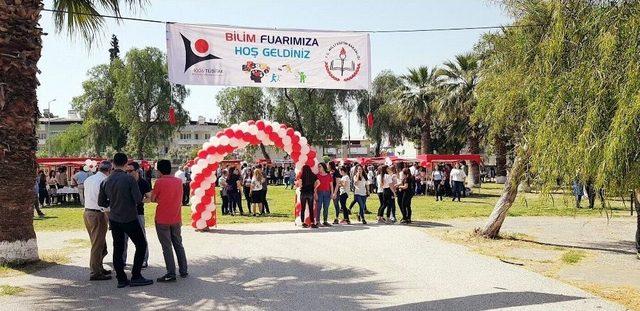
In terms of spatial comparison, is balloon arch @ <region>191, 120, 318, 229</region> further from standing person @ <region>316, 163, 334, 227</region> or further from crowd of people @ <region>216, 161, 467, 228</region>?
crowd of people @ <region>216, 161, 467, 228</region>

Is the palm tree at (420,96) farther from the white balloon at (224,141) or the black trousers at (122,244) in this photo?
the black trousers at (122,244)

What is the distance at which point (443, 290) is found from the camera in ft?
24.1

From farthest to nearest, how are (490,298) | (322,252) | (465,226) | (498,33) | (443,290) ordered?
(465,226) < (498,33) < (322,252) < (443,290) < (490,298)

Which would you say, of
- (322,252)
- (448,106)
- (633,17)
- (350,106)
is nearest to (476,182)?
(448,106)

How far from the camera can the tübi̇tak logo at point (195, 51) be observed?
40.5 feet

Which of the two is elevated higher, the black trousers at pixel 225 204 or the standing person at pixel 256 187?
the standing person at pixel 256 187

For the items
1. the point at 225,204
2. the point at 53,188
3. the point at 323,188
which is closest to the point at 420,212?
the point at 323,188

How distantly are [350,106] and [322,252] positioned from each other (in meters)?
41.8

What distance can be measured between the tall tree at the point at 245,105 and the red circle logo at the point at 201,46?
39.2 m

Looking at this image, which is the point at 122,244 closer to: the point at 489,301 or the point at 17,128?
the point at 17,128

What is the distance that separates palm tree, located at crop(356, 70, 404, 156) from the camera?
49656 millimetres

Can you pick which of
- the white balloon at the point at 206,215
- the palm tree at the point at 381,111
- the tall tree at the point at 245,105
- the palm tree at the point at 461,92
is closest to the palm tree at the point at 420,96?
the palm tree at the point at 461,92

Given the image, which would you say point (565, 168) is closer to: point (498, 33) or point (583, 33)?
point (583, 33)

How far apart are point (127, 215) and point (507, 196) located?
819cm
